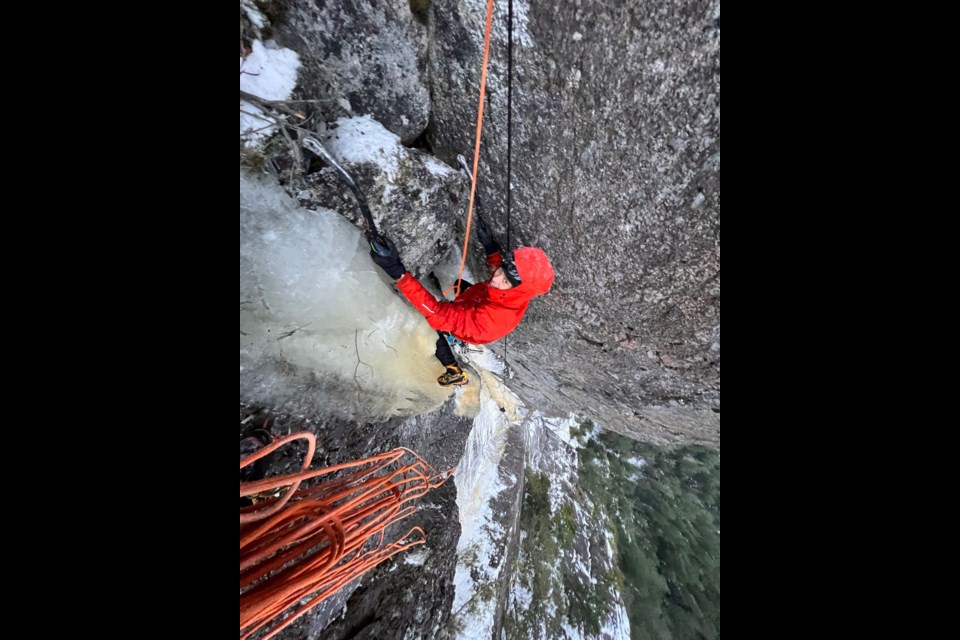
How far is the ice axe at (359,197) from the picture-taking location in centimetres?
180

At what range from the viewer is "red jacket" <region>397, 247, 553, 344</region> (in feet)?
6.69

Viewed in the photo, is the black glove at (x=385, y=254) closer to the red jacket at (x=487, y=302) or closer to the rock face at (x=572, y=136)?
the red jacket at (x=487, y=302)

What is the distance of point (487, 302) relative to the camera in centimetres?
231

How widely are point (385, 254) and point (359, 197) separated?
0.32m

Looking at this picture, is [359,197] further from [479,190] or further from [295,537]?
[295,537]

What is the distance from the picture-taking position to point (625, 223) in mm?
2102

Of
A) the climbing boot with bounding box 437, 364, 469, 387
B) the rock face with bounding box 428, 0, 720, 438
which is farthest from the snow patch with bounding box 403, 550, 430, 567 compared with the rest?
the rock face with bounding box 428, 0, 720, 438

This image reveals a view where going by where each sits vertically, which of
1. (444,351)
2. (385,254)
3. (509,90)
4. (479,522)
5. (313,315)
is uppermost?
(509,90)

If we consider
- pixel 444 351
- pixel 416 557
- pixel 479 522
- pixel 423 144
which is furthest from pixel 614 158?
pixel 479 522

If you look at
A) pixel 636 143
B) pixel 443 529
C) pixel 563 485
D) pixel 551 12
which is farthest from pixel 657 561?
pixel 551 12

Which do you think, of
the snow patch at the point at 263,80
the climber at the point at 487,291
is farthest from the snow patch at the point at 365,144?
the climber at the point at 487,291
